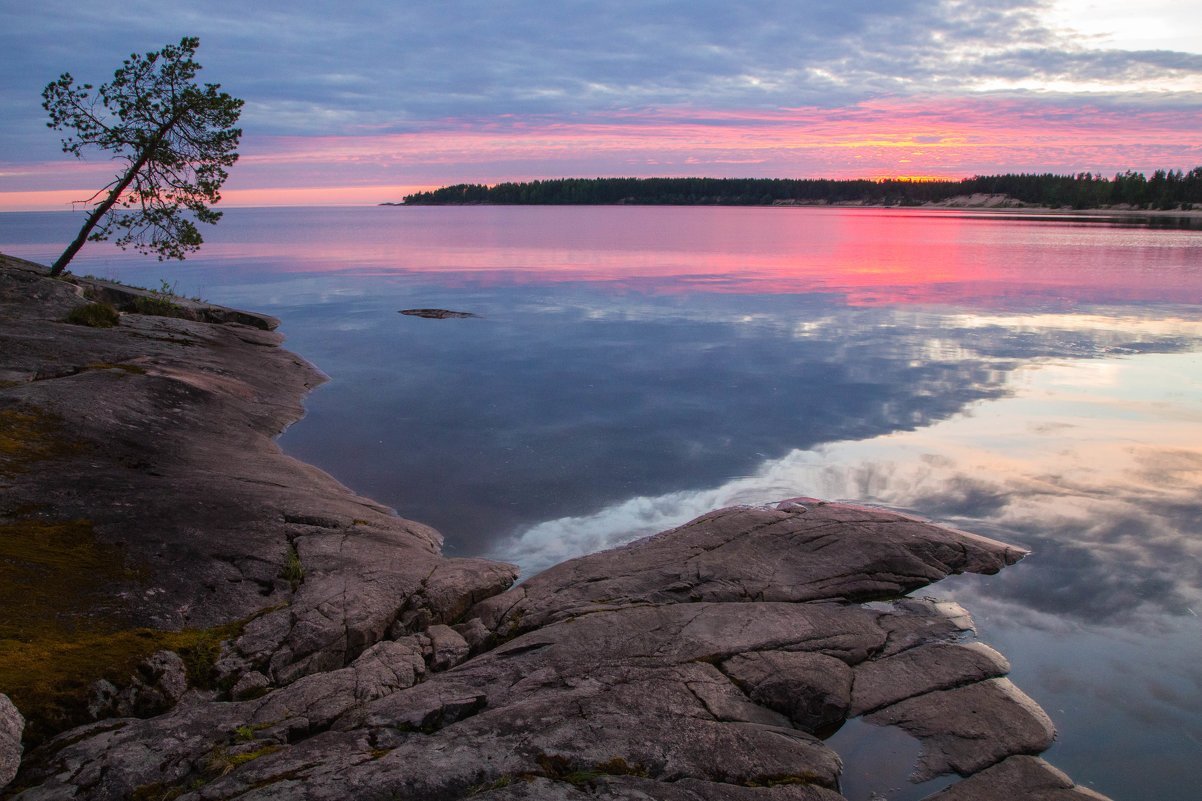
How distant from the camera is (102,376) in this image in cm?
1577

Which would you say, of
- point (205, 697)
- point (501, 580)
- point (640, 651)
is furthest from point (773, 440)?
point (205, 697)

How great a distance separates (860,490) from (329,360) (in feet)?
63.3

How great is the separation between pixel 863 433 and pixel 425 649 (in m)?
12.6

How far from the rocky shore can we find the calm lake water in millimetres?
733

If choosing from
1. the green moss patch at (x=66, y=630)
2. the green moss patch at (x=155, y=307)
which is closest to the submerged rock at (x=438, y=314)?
the green moss patch at (x=155, y=307)

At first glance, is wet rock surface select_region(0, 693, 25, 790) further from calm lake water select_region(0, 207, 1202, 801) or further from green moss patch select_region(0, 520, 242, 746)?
calm lake water select_region(0, 207, 1202, 801)

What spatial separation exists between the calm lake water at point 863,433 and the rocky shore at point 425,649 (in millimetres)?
733

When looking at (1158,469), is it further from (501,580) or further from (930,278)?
(930,278)

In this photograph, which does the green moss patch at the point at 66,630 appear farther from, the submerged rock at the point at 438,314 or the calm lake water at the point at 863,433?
the submerged rock at the point at 438,314

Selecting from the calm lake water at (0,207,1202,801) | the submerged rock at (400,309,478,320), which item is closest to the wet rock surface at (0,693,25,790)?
the calm lake water at (0,207,1202,801)

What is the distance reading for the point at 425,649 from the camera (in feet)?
28.8

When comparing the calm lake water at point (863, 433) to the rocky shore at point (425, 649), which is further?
the calm lake water at point (863, 433)

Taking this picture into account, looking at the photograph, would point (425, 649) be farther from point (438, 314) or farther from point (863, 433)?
point (438, 314)

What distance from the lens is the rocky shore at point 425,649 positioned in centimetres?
647
